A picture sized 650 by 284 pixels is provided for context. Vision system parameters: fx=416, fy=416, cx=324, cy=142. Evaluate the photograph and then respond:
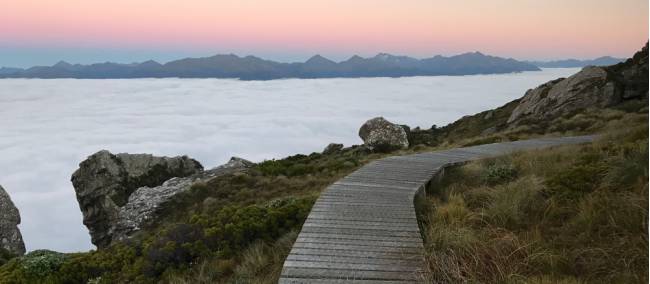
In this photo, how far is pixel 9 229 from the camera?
2777cm

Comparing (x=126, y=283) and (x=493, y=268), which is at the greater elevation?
(x=493, y=268)

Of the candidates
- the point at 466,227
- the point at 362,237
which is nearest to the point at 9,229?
the point at 362,237

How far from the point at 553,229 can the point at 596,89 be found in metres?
34.3

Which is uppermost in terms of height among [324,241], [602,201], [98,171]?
[602,201]

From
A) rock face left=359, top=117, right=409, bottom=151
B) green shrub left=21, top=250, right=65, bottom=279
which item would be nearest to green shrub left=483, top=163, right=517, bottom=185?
green shrub left=21, top=250, right=65, bottom=279

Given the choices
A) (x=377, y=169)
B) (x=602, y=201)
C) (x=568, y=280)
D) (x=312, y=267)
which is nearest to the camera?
(x=568, y=280)

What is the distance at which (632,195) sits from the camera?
5.73 meters

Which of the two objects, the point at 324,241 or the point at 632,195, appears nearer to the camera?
the point at 632,195

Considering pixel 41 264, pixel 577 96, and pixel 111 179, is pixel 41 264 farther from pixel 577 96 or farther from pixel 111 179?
pixel 577 96

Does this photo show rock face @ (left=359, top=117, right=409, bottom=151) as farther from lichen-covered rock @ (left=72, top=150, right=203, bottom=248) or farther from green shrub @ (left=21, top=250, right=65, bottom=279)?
green shrub @ (left=21, top=250, right=65, bottom=279)

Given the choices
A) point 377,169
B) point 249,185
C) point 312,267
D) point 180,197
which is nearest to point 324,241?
point 312,267

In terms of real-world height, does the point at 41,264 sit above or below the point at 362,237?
below

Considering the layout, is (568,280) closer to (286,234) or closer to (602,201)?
(602,201)

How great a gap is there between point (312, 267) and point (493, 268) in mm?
2212
